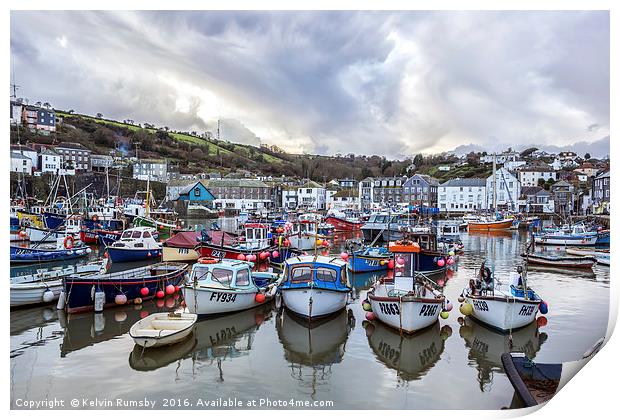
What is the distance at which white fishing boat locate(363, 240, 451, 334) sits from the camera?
28.4 ft

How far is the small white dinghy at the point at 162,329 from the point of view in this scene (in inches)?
299

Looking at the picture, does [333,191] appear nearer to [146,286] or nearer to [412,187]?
[412,187]

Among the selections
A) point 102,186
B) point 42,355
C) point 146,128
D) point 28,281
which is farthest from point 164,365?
point 146,128

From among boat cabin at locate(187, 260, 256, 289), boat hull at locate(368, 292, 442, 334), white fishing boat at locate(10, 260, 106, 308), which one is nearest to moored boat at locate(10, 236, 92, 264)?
Answer: white fishing boat at locate(10, 260, 106, 308)

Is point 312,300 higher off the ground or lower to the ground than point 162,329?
higher

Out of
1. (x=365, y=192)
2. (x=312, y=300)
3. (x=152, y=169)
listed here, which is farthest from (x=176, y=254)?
(x=152, y=169)

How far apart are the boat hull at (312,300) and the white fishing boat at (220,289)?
0.94 m

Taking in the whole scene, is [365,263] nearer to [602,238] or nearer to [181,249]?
[181,249]

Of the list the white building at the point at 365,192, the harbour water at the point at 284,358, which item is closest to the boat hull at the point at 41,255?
the harbour water at the point at 284,358

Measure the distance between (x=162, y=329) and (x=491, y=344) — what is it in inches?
235

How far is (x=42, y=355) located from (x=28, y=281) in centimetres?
430

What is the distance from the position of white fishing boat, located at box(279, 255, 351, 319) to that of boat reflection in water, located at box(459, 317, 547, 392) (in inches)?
105

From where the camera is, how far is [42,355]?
25.1ft

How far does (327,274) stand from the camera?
33.4 ft
